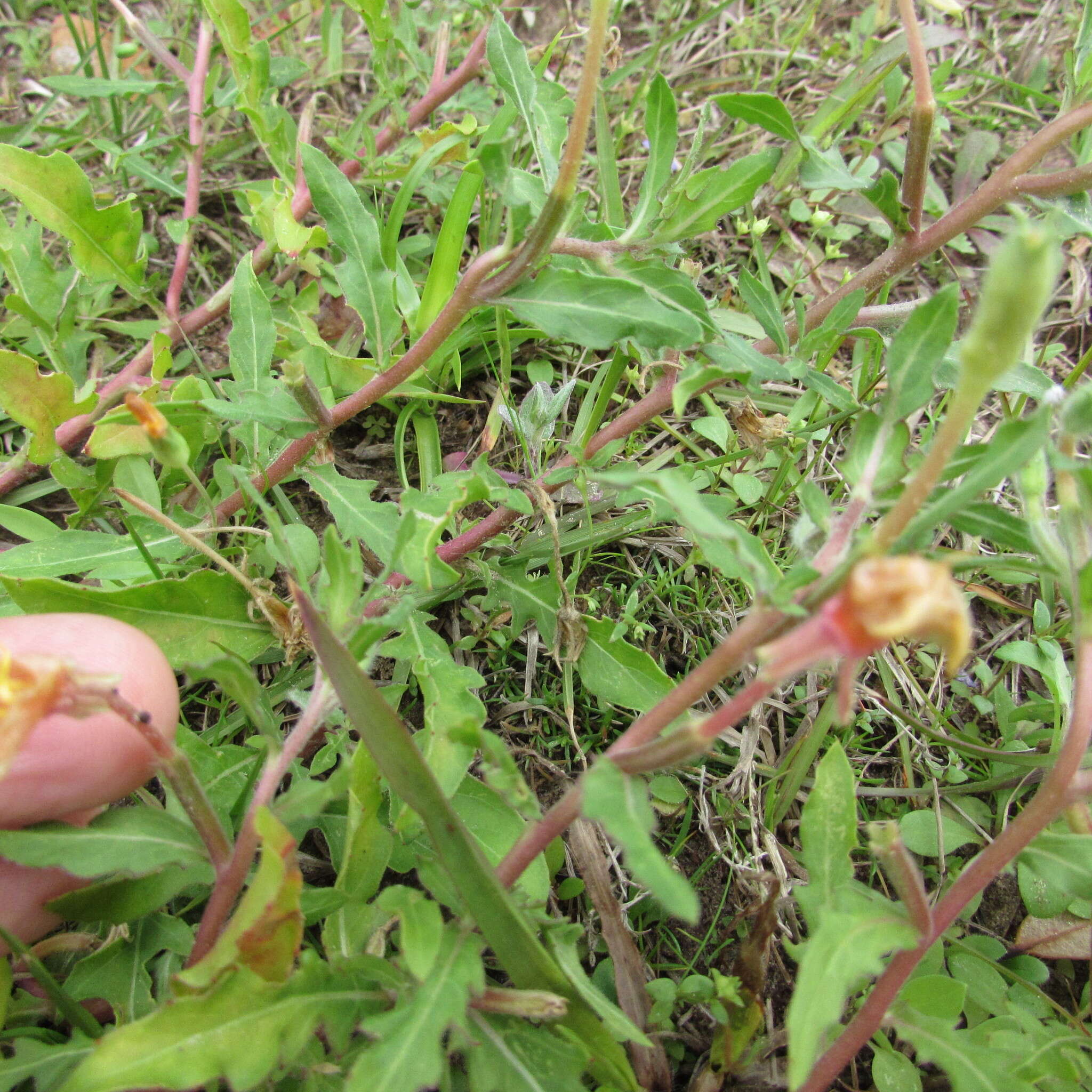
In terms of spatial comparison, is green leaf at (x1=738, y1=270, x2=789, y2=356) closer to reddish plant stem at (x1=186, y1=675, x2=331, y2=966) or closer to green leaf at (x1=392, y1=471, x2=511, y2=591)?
green leaf at (x1=392, y1=471, x2=511, y2=591)

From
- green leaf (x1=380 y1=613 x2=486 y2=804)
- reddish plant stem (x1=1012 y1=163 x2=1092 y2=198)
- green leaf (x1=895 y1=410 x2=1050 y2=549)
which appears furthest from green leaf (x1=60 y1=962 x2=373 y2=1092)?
reddish plant stem (x1=1012 y1=163 x2=1092 y2=198)

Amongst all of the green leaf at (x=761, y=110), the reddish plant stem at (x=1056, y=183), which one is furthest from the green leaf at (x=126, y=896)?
the reddish plant stem at (x=1056, y=183)

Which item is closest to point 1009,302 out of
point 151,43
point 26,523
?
point 26,523

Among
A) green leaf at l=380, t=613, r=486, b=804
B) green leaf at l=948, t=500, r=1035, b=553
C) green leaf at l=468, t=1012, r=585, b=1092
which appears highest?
green leaf at l=948, t=500, r=1035, b=553

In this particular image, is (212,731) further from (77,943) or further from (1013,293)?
(1013,293)

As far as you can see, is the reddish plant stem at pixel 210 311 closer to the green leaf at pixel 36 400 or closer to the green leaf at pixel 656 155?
the green leaf at pixel 36 400
